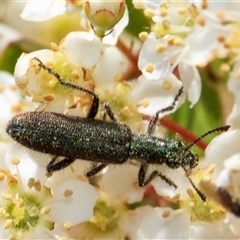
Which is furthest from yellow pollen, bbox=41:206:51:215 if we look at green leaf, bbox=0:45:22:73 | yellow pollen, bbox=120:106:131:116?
green leaf, bbox=0:45:22:73

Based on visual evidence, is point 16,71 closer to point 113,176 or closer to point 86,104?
point 86,104

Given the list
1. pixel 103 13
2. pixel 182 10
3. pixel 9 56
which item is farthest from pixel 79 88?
pixel 9 56

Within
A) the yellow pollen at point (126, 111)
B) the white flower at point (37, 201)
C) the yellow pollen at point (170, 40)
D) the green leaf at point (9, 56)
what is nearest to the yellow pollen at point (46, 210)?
the white flower at point (37, 201)

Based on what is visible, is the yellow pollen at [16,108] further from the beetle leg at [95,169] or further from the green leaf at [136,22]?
the green leaf at [136,22]

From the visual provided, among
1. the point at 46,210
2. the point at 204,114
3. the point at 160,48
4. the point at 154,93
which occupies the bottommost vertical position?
the point at 204,114

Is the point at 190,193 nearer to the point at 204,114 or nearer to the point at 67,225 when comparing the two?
the point at 67,225

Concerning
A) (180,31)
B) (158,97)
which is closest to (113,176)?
(158,97)

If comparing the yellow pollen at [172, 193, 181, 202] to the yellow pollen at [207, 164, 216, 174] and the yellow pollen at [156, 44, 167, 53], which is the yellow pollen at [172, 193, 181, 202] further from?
the yellow pollen at [156, 44, 167, 53]
